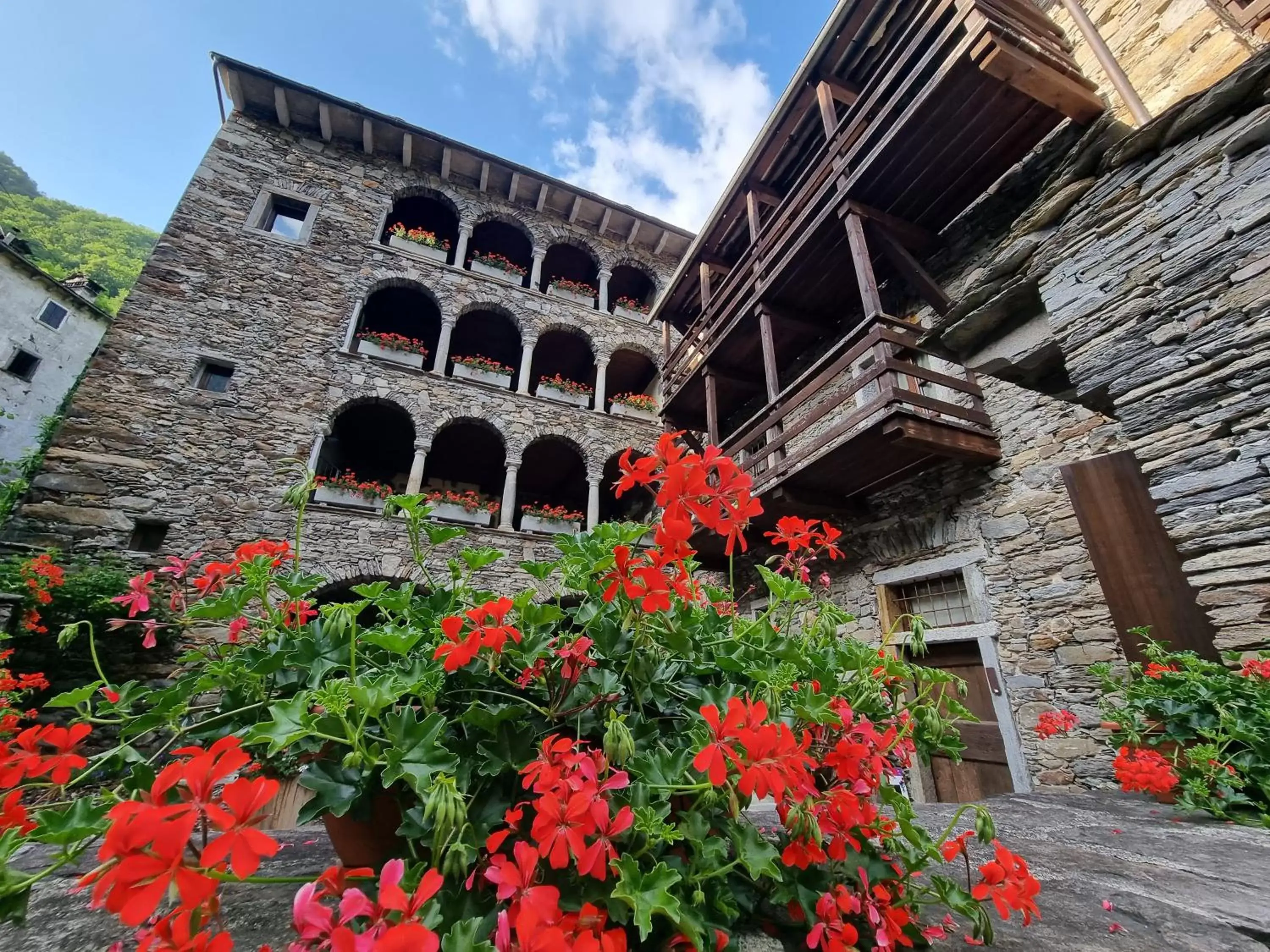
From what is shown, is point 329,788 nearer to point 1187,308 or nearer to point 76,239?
point 1187,308

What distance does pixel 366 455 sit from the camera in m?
11.9

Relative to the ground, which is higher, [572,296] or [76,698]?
[572,296]

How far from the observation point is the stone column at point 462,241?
36.3ft

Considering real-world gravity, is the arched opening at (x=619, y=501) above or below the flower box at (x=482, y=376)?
below

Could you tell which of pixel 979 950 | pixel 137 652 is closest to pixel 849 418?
pixel 979 950

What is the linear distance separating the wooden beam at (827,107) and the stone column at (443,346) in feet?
25.5

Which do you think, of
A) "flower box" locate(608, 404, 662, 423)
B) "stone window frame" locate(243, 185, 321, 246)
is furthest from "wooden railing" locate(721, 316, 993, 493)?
"stone window frame" locate(243, 185, 321, 246)

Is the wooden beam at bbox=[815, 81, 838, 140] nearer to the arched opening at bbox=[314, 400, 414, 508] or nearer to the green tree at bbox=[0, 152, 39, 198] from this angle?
the arched opening at bbox=[314, 400, 414, 508]

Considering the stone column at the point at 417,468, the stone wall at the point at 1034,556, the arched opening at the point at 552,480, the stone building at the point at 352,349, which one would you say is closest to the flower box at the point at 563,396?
the stone building at the point at 352,349

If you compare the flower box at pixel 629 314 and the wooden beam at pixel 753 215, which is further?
the flower box at pixel 629 314

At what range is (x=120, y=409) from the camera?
7695 millimetres

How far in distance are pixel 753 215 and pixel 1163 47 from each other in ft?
15.3

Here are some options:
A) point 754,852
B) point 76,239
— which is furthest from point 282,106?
point 76,239

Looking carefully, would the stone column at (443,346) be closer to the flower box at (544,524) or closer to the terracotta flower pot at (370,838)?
the flower box at (544,524)
